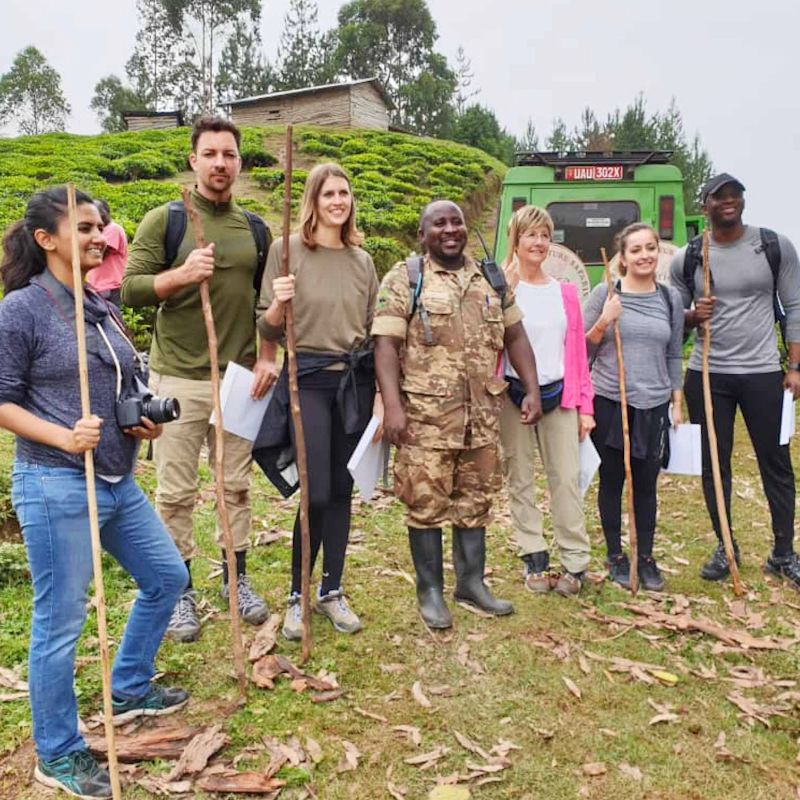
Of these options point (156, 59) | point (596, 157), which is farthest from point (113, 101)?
point (596, 157)

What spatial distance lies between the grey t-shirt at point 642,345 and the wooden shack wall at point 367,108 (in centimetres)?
3747

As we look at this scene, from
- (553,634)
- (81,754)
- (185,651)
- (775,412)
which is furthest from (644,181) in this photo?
(81,754)

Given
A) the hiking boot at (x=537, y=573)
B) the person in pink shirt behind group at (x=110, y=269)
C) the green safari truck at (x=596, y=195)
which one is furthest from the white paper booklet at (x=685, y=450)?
the person in pink shirt behind group at (x=110, y=269)

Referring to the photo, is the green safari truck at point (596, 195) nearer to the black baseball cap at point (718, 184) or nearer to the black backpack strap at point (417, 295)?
the black baseball cap at point (718, 184)

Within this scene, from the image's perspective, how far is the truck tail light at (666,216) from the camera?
8.04 metres

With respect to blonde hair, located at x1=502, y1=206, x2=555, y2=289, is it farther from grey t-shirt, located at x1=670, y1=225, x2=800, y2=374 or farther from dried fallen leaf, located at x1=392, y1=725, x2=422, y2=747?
dried fallen leaf, located at x1=392, y1=725, x2=422, y2=747

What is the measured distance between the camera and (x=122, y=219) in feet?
50.4

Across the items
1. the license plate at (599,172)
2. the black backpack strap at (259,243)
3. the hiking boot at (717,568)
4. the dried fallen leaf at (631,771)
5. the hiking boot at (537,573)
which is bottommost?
the dried fallen leaf at (631,771)

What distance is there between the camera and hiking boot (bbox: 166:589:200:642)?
3881mm

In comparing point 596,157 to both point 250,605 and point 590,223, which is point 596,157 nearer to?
point 590,223

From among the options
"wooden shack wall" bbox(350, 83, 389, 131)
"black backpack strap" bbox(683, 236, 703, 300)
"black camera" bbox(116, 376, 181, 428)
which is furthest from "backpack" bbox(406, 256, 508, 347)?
"wooden shack wall" bbox(350, 83, 389, 131)

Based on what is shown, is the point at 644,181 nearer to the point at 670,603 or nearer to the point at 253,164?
the point at 670,603

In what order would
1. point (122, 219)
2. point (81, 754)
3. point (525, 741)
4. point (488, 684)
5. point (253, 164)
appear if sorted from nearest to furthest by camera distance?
point (81, 754) < point (525, 741) < point (488, 684) < point (122, 219) < point (253, 164)

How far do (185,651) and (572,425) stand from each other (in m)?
2.54
